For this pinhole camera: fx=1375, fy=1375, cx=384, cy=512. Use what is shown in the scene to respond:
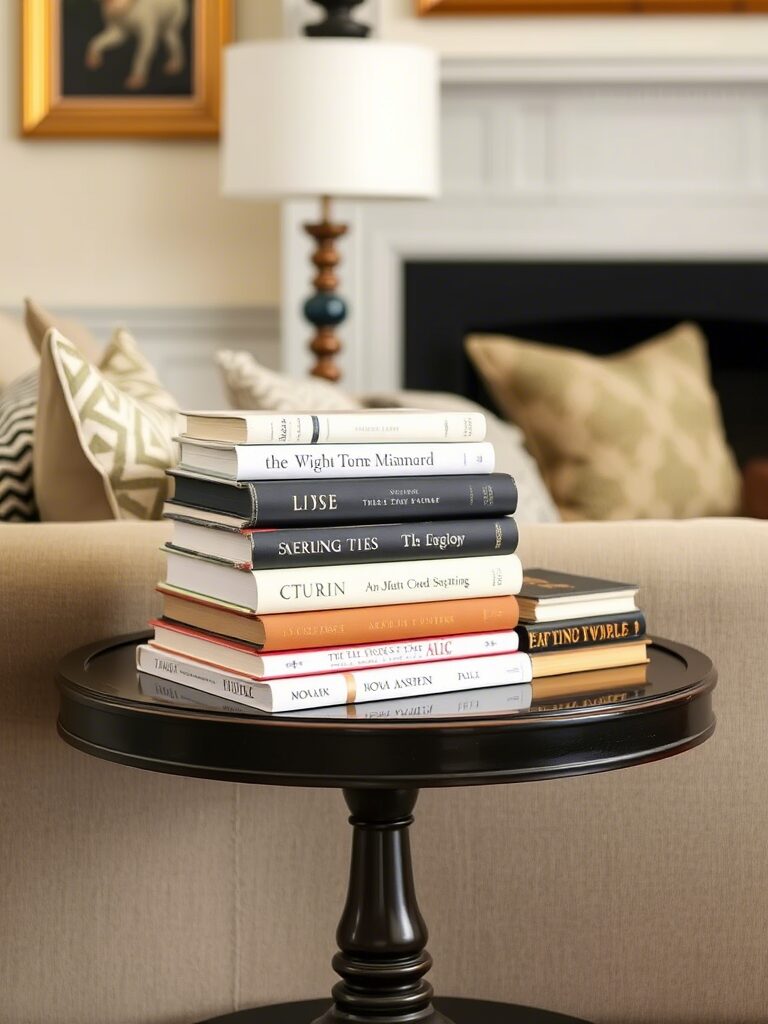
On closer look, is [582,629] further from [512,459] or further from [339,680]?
[512,459]

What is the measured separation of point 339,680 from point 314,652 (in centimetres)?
3

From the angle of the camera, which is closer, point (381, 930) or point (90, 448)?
point (381, 930)

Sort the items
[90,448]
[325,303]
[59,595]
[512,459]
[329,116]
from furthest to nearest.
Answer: [325,303] < [329,116] < [512,459] < [90,448] < [59,595]

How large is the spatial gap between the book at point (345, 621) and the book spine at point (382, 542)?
4 cm

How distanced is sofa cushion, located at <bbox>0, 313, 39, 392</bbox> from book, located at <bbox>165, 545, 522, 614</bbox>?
102 cm

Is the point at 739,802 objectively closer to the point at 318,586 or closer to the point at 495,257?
the point at 318,586

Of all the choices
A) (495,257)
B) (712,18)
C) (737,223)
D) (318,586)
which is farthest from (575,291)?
(318,586)

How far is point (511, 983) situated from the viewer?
4.42 ft

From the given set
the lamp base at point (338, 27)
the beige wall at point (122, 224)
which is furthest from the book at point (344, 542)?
the beige wall at point (122, 224)

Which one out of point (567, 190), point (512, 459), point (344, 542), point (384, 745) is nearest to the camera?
point (384, 745)

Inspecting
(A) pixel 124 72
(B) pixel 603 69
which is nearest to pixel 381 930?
(B) pixel 603 69

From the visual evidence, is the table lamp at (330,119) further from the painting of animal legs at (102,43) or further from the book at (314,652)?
the book at (314,652)

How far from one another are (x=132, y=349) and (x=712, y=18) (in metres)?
2.36

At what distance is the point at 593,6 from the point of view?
11.5 ft
